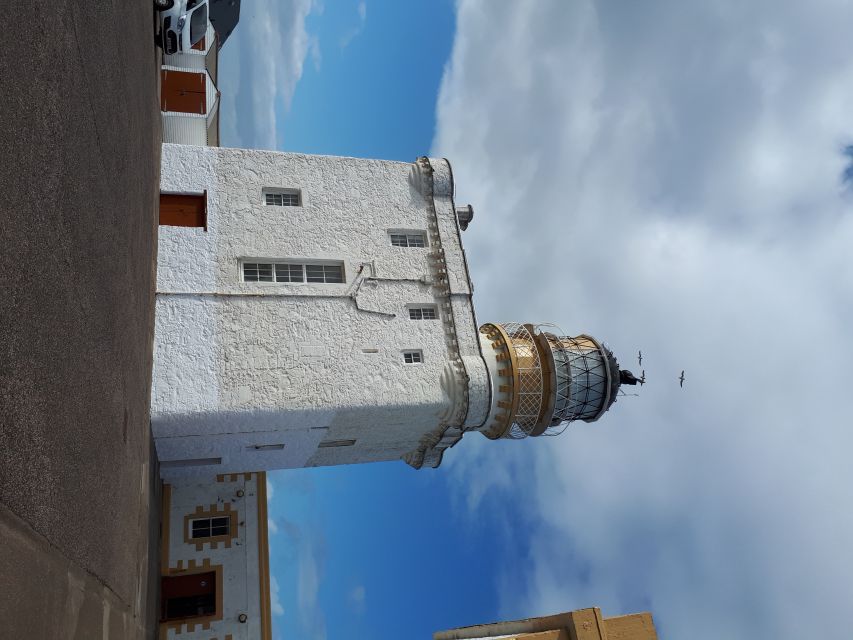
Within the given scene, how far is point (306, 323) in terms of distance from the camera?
1705 cm

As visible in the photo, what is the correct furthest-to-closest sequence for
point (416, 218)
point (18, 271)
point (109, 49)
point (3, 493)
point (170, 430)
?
point (416, 218) → point (170, 430) → point (109, 49) → point (18, 271) → point (3, 493)

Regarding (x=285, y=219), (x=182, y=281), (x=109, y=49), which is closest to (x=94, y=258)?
(x=109, y=49)

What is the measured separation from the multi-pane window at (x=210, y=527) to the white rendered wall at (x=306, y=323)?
169 centimetres

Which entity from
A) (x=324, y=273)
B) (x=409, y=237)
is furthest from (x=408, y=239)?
(x=324, y=273)

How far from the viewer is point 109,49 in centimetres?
1007

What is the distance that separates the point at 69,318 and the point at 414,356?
1148 cm

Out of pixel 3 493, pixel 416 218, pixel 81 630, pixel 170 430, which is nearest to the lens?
pixel 3 493

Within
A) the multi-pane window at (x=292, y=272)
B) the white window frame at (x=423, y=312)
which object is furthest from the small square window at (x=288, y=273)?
the white window frame at (x=423, y=312)

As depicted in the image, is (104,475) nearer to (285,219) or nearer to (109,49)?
(109,49)

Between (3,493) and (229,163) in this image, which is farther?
(229,163)

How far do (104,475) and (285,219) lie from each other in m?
10.6

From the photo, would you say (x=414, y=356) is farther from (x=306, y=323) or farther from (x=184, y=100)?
(x=184, y=100)

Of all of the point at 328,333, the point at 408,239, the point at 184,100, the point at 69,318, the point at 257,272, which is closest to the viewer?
the point at 69,318

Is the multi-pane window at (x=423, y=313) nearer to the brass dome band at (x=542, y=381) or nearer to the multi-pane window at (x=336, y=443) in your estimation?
the brass dome band at (x=542, y=381)
